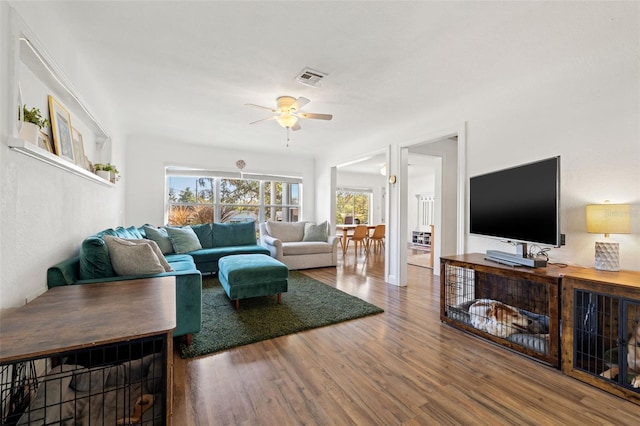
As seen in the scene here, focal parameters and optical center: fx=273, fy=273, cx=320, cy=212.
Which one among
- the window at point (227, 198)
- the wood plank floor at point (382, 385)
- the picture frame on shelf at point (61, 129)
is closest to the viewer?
the wood plank floor at point (382, 385)

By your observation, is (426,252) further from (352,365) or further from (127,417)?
(127,417)

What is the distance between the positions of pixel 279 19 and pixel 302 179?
185 inches

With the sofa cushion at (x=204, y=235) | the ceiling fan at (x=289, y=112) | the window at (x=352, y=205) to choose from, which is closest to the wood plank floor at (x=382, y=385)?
the ceiling fan at (x=289, y=112)

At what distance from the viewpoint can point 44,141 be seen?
6.06ft

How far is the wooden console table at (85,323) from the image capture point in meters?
0.99

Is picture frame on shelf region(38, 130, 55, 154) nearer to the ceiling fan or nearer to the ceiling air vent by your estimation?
the ceiling fan

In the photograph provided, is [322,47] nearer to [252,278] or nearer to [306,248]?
[252,278]

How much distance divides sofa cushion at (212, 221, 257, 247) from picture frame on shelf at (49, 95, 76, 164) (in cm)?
282

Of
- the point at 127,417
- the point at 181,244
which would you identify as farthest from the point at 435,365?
the point at 181,244

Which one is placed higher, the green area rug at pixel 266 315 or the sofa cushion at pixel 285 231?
the sofa cushion at pixel 285 231

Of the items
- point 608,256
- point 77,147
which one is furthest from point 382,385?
point 77,147

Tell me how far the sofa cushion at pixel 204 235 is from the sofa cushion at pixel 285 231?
1.17 meters

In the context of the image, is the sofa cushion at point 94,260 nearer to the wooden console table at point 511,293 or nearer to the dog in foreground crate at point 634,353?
the wooden console table at point 511,293

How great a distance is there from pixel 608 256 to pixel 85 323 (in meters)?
3.18
